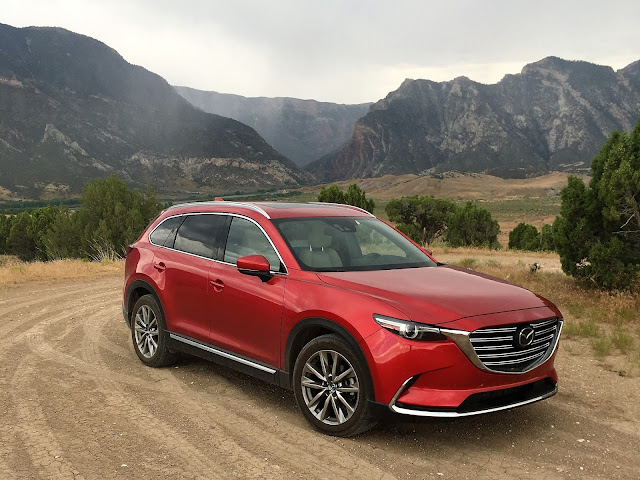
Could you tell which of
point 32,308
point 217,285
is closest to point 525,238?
point 32,308

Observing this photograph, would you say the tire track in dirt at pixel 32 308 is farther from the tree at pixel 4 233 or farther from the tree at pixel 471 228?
the tree at pixel 4 233

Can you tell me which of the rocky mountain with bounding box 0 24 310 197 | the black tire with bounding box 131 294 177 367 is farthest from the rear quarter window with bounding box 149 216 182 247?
the rocky mountain with bounding box 0 24 310 197

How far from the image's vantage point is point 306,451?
4066 mm

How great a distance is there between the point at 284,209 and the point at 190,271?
1.15 metres

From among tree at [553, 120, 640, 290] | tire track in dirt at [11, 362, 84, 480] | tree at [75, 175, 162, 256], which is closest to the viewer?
tire track in dirt at [11, 362, 84, 480]

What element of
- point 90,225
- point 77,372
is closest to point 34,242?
point 90,225

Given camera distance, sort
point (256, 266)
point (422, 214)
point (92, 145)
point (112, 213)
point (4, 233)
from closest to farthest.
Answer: point (256, 266), point (112, 213), point (422, 214), point (4, 233), point (92, 145)

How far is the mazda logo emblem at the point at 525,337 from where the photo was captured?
4.04 meters

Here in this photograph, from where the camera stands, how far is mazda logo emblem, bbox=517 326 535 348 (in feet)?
13.3

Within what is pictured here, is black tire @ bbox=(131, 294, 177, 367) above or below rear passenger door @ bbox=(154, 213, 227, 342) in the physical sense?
below

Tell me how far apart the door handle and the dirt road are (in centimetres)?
101

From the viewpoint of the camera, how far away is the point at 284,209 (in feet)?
17.6

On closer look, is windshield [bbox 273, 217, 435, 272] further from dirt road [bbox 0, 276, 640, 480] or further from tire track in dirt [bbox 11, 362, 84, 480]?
tire track in dirt [bbox 11, 362, 84, 480]

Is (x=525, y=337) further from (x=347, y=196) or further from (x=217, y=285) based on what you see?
(x=347, y=196)
